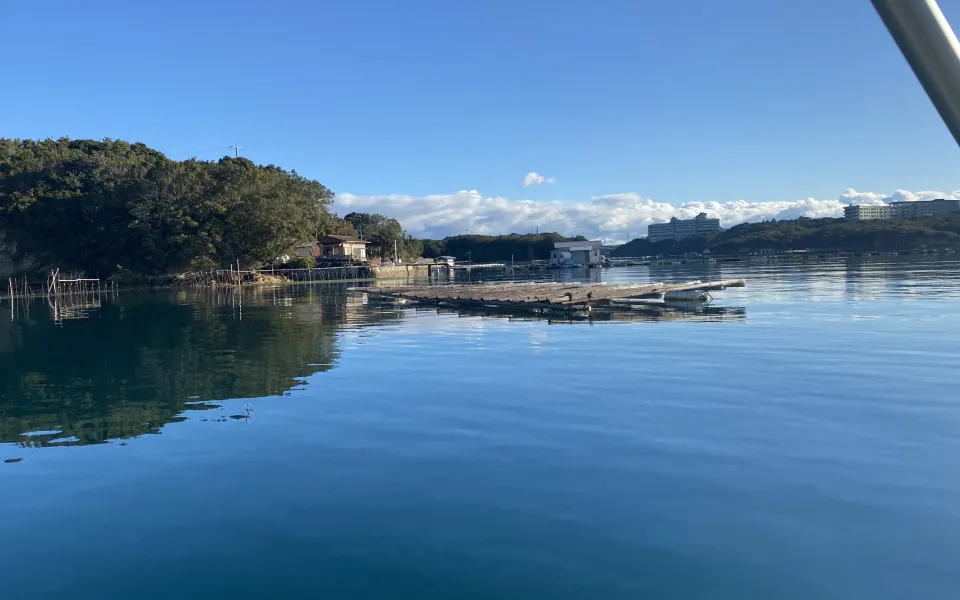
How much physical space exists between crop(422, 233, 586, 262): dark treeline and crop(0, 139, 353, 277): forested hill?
3546 inches

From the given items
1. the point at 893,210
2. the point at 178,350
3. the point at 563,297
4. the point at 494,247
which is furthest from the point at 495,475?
the point at 893,210

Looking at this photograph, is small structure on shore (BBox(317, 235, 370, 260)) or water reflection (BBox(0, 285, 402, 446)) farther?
small structure on shore (BBox(317, 235, 370, 260))

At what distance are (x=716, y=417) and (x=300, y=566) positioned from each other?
7.34 m

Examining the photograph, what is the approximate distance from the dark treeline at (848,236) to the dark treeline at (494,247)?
140ft

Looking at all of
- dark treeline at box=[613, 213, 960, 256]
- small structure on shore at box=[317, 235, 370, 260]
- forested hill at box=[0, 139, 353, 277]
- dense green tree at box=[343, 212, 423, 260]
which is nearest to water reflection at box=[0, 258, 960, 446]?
forested hill at box=[0, 139, 353, 277]

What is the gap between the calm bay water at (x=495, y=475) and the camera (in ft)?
19.2

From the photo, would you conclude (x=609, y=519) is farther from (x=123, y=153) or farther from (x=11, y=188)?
(x=123, y=153)

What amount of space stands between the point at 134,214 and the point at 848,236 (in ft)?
426

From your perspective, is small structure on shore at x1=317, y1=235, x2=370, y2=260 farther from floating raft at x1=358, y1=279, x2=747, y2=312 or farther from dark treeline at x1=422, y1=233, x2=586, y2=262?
dark treeline at x1=422, y1=233, x2=586, y2=262

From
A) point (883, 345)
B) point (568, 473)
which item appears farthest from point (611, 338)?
point (568, 473)

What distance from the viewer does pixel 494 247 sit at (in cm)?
16912
